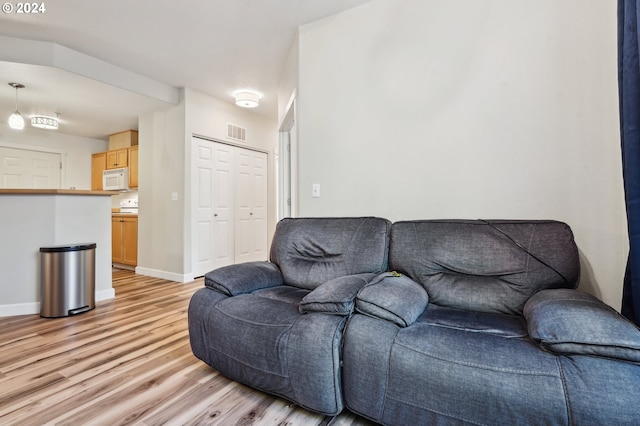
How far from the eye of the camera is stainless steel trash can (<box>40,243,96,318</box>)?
2.71 meters

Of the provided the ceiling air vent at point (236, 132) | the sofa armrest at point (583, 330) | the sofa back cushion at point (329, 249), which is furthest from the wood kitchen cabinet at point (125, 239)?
the sofa armrest at point (583, 330)

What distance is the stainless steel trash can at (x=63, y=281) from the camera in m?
2.71

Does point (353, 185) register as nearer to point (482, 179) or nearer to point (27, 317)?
point (482, 179)

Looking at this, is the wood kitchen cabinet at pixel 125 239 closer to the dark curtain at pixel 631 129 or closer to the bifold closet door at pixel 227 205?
the bifold closet door at pixel 227 205

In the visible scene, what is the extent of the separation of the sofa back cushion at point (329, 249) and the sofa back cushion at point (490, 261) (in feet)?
0.64

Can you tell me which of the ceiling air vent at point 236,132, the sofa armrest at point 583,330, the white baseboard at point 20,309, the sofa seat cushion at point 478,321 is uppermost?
the ceiling air vent at point 236,132

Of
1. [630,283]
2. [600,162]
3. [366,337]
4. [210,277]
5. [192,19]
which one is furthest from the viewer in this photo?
[192,19]

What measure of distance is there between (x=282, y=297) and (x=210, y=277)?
17.9 inches

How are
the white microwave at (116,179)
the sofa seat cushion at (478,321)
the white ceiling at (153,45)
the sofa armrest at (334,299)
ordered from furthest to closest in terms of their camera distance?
the white microwave at (116,179), the white ceiling at (153,45), the sofa armrest at (334,299), the sofa seat cushion at (478,321)

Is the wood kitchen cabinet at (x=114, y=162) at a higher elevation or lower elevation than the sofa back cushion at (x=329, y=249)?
higher

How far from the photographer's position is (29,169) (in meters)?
5.14

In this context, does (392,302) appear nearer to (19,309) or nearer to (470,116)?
(470,116)

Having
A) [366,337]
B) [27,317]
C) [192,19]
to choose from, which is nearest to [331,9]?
[192,19]

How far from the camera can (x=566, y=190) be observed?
174 centimetres
